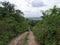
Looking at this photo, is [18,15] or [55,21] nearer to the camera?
[55,21]

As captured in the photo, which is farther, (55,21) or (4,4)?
(4,4)

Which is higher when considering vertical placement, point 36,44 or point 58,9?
point 58,9

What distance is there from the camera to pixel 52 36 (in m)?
20.4

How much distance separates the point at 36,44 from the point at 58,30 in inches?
349

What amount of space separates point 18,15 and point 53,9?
1099 inches

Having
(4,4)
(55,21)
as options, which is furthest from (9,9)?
(55,21)

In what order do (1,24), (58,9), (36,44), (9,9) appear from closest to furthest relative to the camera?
(58,9) → (36,44) → (1,24) → (9,9)

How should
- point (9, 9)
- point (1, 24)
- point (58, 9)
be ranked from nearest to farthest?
point (58, 9) → point (1, 24) → point (9, 9)

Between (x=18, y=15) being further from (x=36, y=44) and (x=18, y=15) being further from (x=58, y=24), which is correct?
(x=58, y=24)

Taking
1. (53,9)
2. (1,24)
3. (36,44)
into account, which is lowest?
(36,44)

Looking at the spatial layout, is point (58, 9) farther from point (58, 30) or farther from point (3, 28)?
point (3, 28)

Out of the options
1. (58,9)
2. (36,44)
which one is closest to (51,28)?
(58,9)

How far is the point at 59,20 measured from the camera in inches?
787

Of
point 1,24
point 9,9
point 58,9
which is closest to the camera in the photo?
point 58,9
